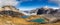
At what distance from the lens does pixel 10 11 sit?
70.7 inches

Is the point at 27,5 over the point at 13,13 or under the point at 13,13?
over

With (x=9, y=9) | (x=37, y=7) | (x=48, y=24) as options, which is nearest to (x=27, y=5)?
(x=37, y=7)

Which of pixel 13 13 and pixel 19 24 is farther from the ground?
pixel 13 13

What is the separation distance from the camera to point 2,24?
68.0 inches

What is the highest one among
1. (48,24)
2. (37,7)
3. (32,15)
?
(37,7)

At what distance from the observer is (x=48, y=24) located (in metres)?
1.73

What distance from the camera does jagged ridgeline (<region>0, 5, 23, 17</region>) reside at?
1.78 meters

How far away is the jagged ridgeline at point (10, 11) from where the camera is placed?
178cm

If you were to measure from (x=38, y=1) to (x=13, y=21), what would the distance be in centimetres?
49

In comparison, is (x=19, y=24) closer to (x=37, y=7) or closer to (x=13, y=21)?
(x=13, y=21)

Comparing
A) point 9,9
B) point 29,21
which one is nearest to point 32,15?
point 29,21

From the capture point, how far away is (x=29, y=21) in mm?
1750

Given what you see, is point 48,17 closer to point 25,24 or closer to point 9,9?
point 25,24

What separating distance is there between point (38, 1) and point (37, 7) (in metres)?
0.09
